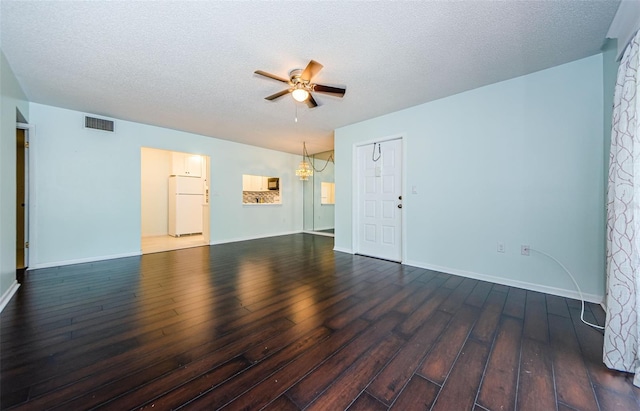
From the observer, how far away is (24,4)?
1.77m

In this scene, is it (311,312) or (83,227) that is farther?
(83,227)

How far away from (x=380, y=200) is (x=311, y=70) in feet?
8.33

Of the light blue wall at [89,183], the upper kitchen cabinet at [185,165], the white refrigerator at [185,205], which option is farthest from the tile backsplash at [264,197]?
the upper kitchen cabinet at [185,165]

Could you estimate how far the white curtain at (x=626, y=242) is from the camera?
1442 mm

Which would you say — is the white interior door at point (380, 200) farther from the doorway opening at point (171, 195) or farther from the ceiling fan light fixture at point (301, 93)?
the doorway opening at point (171, 195)

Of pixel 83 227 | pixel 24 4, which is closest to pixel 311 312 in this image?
pixel 24 4

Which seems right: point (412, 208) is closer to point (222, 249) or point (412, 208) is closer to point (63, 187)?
point (222, 249)

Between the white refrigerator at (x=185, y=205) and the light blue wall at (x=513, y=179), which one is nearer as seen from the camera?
the light blue wall at (x=513, y=179)

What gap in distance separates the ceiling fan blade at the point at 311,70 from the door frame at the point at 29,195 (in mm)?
4253

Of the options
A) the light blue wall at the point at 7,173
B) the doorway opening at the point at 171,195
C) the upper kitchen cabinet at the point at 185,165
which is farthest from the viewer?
the upper kitchen cabinet at the point at 185,165

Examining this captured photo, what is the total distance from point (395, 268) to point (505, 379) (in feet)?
7.21

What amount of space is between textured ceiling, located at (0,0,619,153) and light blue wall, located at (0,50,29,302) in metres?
0.20

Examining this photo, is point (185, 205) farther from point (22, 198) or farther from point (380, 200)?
point (380, 200)

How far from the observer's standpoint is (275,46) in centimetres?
223
